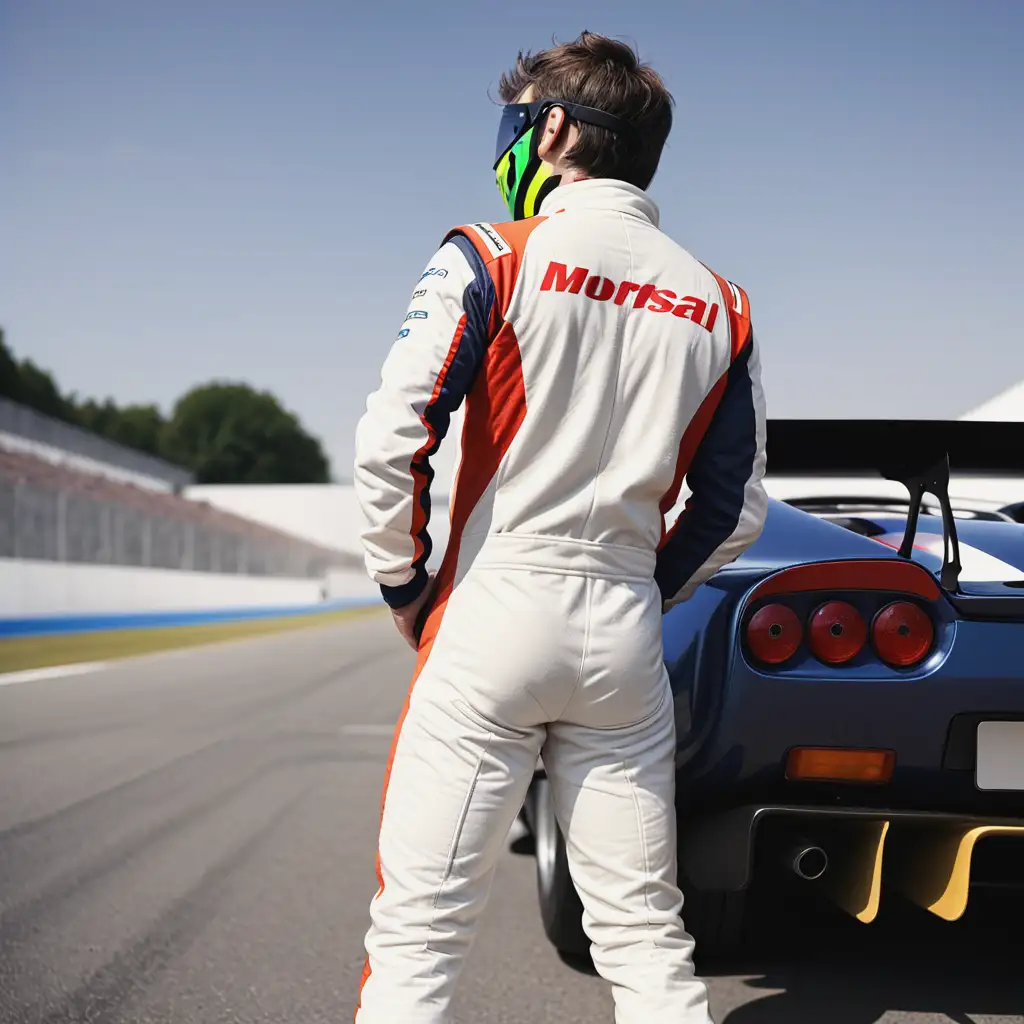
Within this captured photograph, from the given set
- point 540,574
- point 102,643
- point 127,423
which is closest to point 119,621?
point 102,643

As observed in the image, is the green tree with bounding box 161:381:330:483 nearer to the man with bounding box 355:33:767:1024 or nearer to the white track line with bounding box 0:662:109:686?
the white track line with bounding box 0:662:109:686

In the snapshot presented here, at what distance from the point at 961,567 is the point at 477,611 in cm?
125

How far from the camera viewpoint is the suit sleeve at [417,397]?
1710mm

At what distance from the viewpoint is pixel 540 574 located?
171 centimetres

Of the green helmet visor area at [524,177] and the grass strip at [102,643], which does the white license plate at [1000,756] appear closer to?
the green helmet visor area at [524,177]

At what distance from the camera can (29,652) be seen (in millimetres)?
13562

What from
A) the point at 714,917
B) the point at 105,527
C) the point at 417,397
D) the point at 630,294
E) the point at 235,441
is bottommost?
the point at 714,917

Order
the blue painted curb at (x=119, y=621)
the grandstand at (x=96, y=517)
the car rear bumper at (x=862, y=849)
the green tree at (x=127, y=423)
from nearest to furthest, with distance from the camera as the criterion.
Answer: the car rear bumper at (x=862, y=849) → the blue painted curb at (x=119, y=621) → the grandstand at (x=96, y=517) → the green tree at (x=127, y=423)

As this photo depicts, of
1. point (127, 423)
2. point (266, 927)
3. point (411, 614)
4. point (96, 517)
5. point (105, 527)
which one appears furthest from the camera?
point (127, 423)

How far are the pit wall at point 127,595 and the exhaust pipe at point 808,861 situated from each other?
50.7 ft

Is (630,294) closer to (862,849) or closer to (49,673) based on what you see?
(862,849)

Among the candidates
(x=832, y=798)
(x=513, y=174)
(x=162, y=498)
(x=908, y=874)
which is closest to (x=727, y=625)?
(x=832, y=798)

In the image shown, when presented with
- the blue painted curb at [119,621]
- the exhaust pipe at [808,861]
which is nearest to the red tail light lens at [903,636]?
the exhaust pipe at [808,861]

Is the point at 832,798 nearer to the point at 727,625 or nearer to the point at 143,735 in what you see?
the point at 727,625
